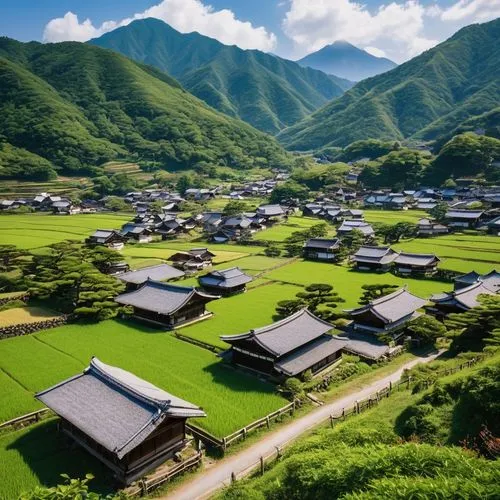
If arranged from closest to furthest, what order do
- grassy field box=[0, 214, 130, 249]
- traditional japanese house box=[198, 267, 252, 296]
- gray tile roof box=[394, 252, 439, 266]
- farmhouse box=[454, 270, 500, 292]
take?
farmhouse box=[454, 270, 500, 292], traditional japanese house box=[198, 267, 252, 296], gray tile roof box=[394, 252, 439, 266], grassy field box=[0, 214, 130, 249]

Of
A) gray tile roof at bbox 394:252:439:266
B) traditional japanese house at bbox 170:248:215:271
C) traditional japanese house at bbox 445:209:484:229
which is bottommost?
traditional japanese house at bbox 170:248:215:271

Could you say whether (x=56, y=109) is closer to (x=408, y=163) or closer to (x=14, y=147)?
(x=14, y=147)

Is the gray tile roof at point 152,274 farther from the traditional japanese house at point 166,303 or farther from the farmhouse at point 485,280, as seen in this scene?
the farmhouse at point 485,280

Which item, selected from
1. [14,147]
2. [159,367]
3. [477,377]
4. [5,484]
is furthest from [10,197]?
[477,377]

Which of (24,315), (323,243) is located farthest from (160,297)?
(323,243)

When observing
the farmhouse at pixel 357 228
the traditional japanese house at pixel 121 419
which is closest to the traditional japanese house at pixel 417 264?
the farmhouse at pixel 357 228

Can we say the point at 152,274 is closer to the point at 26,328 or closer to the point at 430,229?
the point at 26,328

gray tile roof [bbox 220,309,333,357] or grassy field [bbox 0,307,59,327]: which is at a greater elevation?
gray tile roof [bbox 220,309,333,357]

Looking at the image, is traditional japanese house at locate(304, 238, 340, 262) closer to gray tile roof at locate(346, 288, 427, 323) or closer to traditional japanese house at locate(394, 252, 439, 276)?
traditional japanese house at locate(394, 252, 439, 276)

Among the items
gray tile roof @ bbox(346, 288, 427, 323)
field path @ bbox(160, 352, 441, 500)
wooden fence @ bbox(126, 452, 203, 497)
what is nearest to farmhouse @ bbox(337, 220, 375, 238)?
gray tile roof @ bbox(346, 288, 427, 323)
